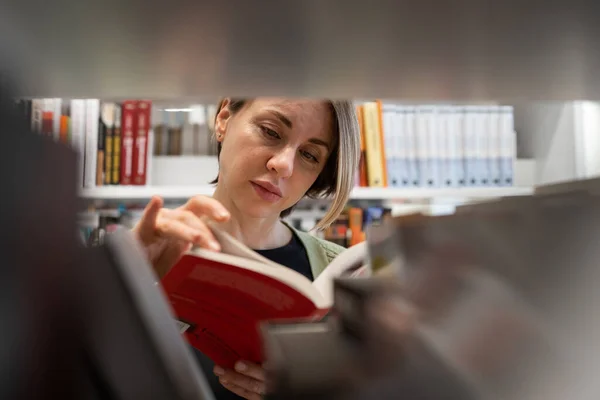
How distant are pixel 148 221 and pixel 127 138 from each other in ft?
4.86

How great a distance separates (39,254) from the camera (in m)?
0.23

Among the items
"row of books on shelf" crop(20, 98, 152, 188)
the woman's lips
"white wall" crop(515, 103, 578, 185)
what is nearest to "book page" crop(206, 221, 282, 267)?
the woman's lips

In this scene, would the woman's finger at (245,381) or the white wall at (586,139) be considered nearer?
the woman's finger at (245,381)

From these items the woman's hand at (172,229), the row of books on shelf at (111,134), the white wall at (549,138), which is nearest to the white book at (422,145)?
the white wall at (549,138)

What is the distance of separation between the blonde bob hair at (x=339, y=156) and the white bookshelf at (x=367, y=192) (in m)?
0.53

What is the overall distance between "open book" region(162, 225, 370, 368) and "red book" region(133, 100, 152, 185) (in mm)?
1337

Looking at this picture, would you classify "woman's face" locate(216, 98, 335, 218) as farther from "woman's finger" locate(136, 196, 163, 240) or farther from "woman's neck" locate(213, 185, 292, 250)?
"woman's finger" locate(136, 196, 163, 240)

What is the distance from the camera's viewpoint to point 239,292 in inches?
17.8

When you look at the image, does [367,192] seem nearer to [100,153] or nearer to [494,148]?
[494,148]

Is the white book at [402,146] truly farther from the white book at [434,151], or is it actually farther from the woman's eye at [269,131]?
the woman's eye at [269,131]

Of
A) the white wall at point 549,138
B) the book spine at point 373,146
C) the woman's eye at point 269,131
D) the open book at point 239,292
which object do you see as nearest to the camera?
the open book at point 239,292

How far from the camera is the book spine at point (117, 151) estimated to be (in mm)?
1792

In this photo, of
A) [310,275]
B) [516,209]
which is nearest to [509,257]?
[516,209]

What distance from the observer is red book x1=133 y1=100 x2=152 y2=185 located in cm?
182
